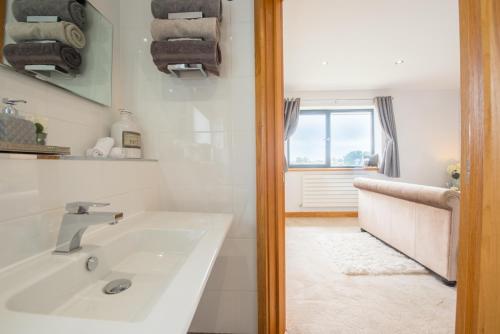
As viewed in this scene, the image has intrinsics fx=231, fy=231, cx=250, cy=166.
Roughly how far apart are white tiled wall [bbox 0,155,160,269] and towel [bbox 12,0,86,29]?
54cm

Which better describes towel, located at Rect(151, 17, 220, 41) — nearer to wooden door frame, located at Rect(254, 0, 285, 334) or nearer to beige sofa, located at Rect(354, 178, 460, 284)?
wooden door frame, located at Rect(254, 0, 285, 334)

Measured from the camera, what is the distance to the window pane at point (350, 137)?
14.8 ft

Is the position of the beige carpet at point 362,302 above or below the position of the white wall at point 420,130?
below

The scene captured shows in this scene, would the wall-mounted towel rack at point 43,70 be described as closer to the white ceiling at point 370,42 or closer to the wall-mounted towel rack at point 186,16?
the wall-mounted towel rack at point 186,16

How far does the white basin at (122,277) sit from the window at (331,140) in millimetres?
3654

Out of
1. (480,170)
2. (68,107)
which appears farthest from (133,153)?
(480,170)

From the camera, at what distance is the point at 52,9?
0.87m

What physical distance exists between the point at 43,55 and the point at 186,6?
646mm

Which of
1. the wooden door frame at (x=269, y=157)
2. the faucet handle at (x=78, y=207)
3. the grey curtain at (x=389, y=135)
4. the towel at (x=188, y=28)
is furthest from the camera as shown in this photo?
the grey curtain at (x=389, y=135)

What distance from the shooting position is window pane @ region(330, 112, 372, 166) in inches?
177

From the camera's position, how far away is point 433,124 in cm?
440

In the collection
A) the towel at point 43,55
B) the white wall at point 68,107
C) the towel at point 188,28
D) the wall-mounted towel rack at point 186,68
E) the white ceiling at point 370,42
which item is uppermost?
the white ceiling at point 370,42

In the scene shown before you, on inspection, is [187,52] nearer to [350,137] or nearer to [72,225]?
[72,225]

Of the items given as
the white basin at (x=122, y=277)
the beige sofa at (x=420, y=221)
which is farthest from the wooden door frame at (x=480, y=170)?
the beige sofa at (x=420, y=221)
